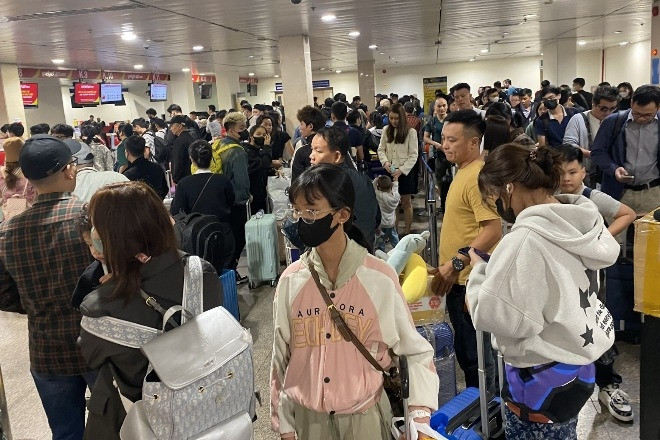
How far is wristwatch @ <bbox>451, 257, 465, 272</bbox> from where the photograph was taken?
2633 millimetres

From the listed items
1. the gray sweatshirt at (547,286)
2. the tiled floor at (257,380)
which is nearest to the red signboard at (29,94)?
the tiled floor at (257,380)

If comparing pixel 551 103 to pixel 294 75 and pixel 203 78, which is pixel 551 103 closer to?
pixel 294 75

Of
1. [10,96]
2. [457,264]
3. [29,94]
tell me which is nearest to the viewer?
[457,264]

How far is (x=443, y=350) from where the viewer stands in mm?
2752

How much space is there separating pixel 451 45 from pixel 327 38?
6.17m

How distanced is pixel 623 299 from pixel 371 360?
2990 mm

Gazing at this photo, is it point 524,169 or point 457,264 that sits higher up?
point 524,169

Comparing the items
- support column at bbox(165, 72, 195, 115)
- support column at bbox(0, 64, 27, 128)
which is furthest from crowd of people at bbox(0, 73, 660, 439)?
support column at bbox(165, 72, 195, 115)

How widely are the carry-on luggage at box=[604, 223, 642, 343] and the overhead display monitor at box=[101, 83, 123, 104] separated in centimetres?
1813

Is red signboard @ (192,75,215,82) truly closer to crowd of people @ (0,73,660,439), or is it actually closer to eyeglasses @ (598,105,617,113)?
eyeglasses @ (598,105,617,113)

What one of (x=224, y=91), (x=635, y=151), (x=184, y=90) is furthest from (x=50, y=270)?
(x=184, y=90)

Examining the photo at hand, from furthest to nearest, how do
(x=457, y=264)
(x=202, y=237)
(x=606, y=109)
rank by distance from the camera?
(x=606, y=109) → (x=202, y=237) → (x=457, y=264)

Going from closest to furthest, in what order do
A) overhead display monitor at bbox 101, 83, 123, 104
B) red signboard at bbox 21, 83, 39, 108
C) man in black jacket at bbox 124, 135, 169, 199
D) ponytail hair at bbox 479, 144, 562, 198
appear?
ponytail hair at bbox 479, 144, 562, 198 → man in black jacket at bbox 124, 135, 169, 199 → red signboard at bbox 21, 83, 39, 108 → overhead display monitor at bbox 101, 83, 123, 104

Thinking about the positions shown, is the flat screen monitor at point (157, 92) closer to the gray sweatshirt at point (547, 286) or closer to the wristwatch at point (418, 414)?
the gray sweatshirt at point (547, 286)
